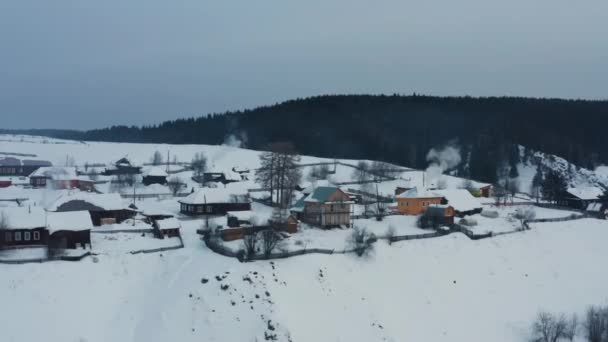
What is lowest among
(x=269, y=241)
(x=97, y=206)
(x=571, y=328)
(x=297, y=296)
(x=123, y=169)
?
(x=571, y=328)

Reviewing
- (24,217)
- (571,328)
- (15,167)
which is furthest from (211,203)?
(15,167)

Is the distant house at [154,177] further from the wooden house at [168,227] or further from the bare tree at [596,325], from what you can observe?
the bare tree at [596,325]

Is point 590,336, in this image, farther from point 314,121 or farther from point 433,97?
point 433,97

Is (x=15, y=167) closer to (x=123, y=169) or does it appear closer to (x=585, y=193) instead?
(x=123, y=169)

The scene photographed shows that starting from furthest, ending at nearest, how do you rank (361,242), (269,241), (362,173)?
(362,173), (361,242), (269,241)

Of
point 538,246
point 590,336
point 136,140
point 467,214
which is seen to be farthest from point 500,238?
point 136,140

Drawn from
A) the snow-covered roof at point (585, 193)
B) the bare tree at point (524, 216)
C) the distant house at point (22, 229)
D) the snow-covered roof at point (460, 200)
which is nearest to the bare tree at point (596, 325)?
the bare tree at point (524, 216)

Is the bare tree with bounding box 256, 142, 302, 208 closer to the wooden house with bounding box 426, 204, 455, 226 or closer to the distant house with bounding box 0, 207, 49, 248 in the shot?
the wooden house with bounding box 426, 204, 455, 226
